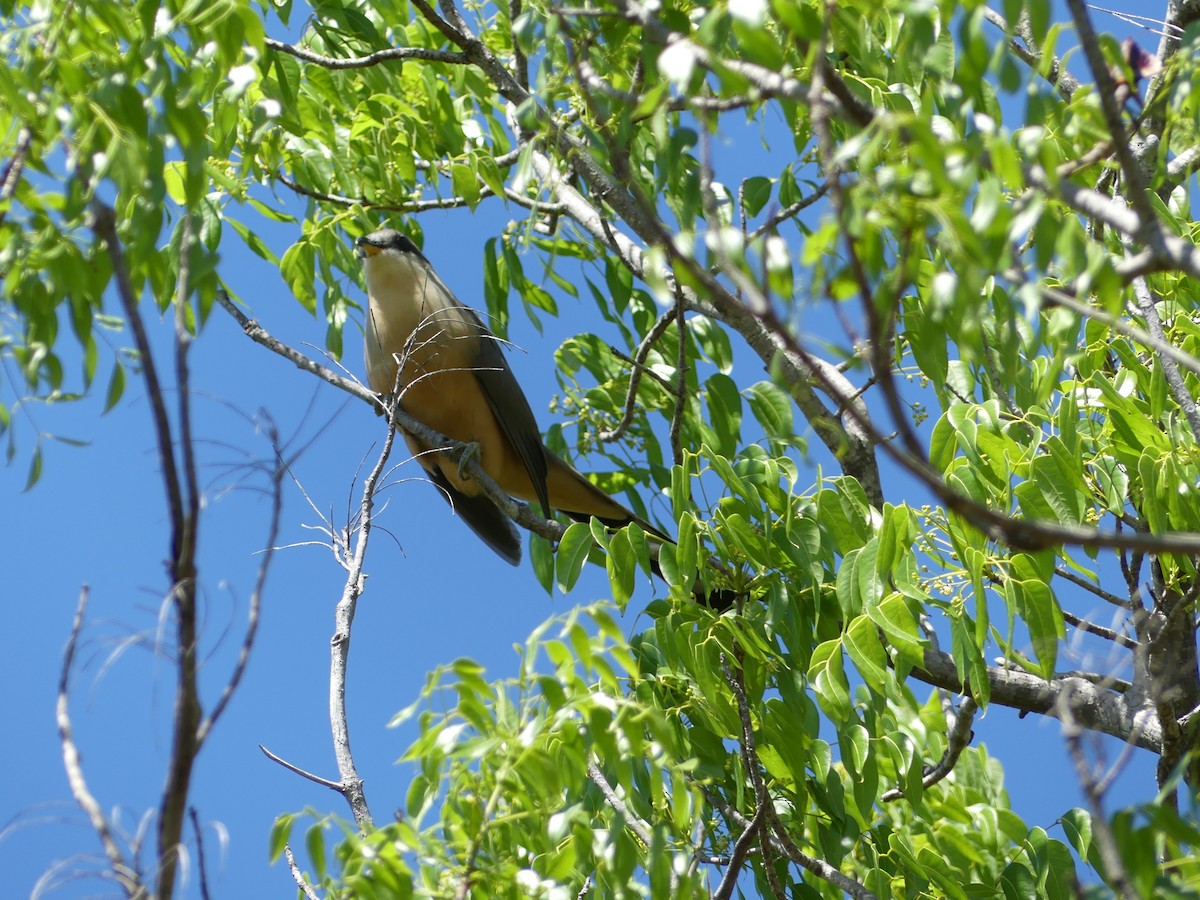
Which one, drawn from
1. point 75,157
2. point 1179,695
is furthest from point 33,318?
point 1179,695

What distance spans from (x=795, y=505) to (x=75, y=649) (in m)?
1.34

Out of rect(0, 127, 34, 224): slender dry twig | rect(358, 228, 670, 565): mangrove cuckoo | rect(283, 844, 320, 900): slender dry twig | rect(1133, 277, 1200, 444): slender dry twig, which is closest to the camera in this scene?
rect(0, 127, 34, 224): slender dry twig

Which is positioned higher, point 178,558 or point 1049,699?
point 1049,699

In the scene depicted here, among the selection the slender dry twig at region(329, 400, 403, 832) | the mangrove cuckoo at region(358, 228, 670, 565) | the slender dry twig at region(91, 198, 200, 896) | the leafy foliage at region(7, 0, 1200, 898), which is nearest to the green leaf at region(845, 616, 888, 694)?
the leafy foliage at region(7, 0, 1200, 898)

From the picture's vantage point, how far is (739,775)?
210 cm

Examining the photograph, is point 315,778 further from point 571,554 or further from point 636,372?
point 636,372

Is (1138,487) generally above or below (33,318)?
above

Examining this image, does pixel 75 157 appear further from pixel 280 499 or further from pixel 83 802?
pixel 83 802

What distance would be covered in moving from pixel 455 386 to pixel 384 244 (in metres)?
0.61

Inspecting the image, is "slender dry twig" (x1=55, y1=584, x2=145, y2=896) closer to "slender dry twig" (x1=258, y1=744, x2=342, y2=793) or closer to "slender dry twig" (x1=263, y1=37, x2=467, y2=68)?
"slender dry twig" (x1=258, y1=744, x2=342, y2=793)

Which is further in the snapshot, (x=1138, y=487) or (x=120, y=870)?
(x=1138, y=487)

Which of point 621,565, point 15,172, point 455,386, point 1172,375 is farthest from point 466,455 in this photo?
point 15,172

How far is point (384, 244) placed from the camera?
418 cm

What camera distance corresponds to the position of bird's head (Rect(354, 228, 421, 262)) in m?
4.16
